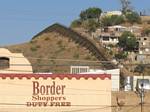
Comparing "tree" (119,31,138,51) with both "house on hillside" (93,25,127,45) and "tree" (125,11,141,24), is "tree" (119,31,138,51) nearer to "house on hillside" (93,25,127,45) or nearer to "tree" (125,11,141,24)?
"house on hillside" (93,25,127,45)

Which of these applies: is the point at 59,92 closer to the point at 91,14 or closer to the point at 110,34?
→ the point at 110,34

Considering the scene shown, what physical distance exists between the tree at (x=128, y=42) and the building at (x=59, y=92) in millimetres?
86041

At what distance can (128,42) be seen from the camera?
12075cm

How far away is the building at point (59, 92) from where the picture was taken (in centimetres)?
3353

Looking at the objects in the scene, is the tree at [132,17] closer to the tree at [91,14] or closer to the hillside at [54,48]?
the tree at [91,14]

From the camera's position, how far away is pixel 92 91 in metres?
33.6

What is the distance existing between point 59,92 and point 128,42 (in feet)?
288

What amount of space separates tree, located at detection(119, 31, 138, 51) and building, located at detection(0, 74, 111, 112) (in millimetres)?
86041

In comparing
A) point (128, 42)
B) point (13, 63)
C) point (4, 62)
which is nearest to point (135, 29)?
point (128, 42)

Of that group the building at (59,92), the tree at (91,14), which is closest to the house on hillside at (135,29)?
the tree at (91,14)

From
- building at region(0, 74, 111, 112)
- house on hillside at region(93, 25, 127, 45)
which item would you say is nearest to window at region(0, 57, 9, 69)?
building at region(0, 74, 111, 112)

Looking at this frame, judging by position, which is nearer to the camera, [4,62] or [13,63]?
[13,63]

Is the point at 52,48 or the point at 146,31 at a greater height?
the point at 146,31

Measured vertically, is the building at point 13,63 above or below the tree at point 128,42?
below
